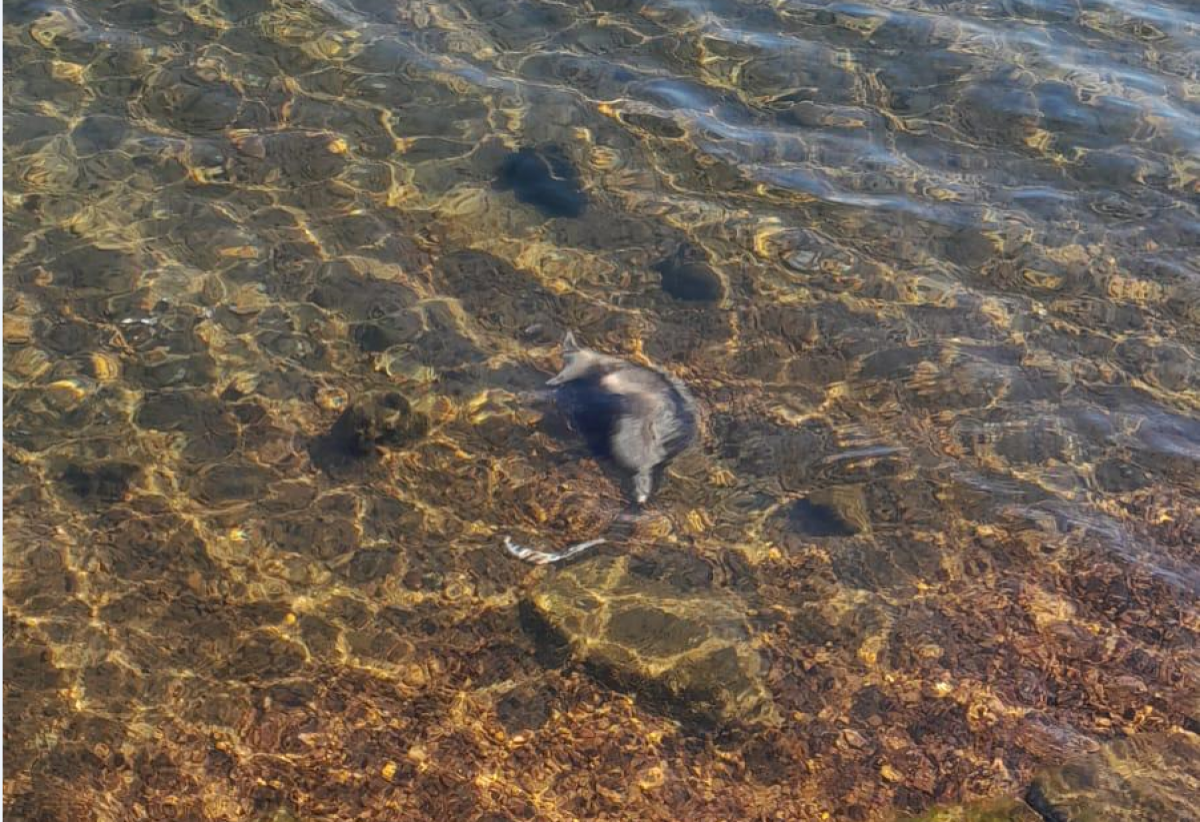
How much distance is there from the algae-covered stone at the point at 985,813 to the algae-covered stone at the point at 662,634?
0.96 m

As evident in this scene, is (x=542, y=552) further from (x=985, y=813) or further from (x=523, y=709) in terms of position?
(x=985, y=813)

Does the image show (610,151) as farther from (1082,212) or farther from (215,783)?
(215,783)

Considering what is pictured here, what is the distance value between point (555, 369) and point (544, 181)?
2253 mm

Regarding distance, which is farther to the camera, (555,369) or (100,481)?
(555,369)

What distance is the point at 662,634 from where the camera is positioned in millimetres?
6289

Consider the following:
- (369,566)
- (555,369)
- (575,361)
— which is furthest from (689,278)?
(369,566)

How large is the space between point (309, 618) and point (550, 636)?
1.40 m

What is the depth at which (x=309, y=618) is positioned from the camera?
6.27 metres

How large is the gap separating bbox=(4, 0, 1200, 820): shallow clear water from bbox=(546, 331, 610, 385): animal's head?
11 centimetres

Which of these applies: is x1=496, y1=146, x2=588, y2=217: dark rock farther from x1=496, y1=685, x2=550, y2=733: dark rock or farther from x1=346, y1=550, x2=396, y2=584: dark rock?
x1=496, y1=685, x2=550, y2=733: dark rock

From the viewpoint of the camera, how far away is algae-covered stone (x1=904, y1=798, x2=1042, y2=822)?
18.3 ft

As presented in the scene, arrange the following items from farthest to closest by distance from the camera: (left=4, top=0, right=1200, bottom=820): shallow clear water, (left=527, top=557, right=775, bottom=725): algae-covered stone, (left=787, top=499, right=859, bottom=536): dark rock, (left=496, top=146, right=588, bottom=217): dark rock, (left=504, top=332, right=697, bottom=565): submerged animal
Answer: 1. (left=496, top=146, right=588, bottom=217): dark rock
2. (left=504, top=332, right=697, bottom=565): submerged animal
3. (left=787, top=499, right=859, bottom=536): dark rock
4. (left=527, top=557, right=775, bottom=725): algae-covered stone
5. (left=4, top=0, right=1200, bottom=820): shallow clear water

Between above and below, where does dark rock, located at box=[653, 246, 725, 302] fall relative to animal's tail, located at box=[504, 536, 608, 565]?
above

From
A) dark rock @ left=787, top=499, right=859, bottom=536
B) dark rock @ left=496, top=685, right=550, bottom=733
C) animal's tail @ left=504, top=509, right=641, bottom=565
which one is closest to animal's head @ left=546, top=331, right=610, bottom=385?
animal's tail @ left=504, top=509, right=641, bottom=565
